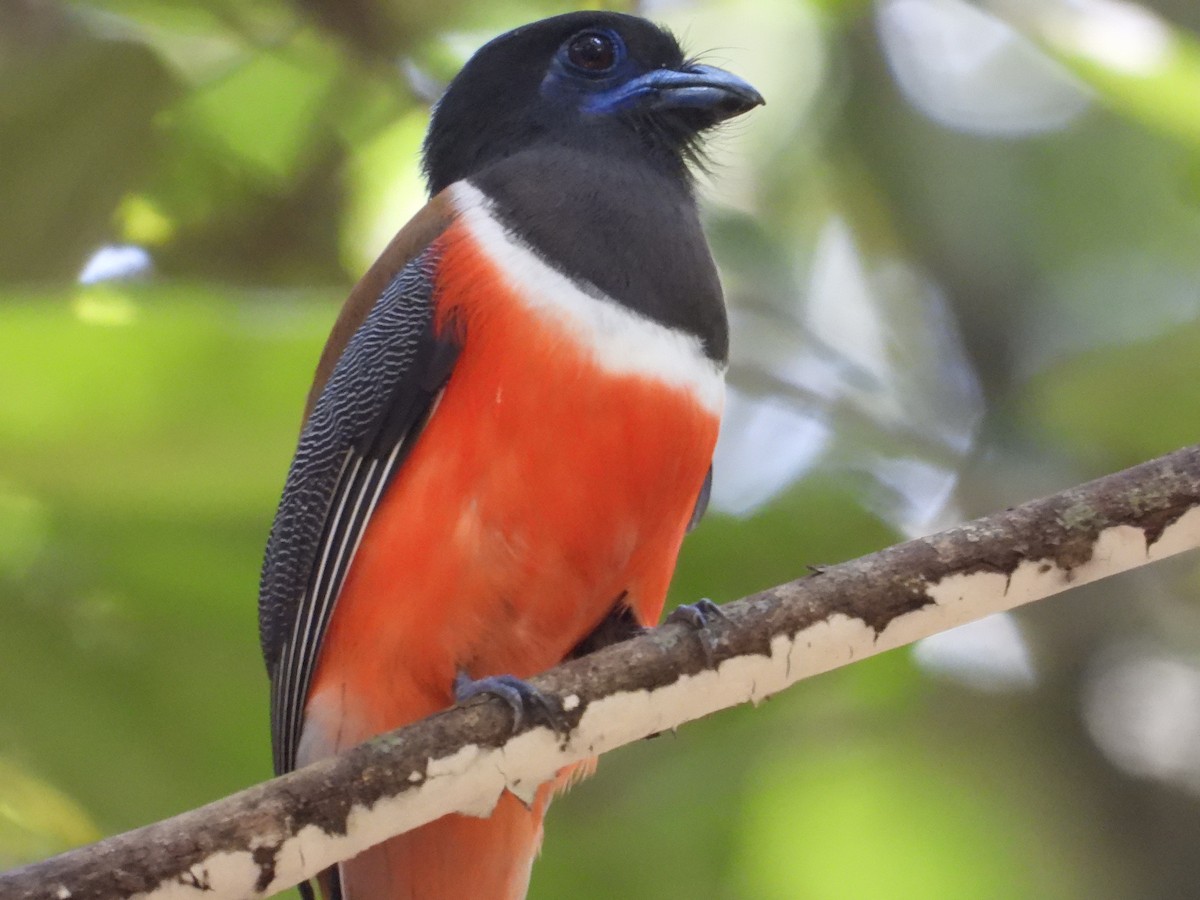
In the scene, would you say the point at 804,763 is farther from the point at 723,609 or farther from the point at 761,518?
the point at 723,609

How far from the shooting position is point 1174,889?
3307mm

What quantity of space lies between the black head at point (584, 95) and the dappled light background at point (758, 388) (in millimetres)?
288

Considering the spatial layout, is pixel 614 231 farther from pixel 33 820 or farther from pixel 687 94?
pixel 33 820

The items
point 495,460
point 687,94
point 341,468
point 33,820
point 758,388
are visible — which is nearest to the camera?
point 495,460

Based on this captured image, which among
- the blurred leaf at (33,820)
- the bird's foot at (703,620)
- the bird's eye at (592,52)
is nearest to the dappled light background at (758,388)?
the blurred leaf at (33,820)

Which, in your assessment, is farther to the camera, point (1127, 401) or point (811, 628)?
point (1127, 401)

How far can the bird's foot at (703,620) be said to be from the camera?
1.98 m

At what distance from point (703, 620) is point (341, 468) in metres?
0.78

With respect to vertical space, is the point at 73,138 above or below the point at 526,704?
above

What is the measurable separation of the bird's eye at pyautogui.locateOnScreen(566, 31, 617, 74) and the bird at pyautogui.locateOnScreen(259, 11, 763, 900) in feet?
0.46

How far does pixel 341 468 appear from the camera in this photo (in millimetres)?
2543

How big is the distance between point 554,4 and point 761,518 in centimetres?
155

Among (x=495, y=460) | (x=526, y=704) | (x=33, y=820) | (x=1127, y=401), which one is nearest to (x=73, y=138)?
(x=33, y=820)

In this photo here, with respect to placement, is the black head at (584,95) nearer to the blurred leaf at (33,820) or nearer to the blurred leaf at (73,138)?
the blurred leaf at (73,138)
